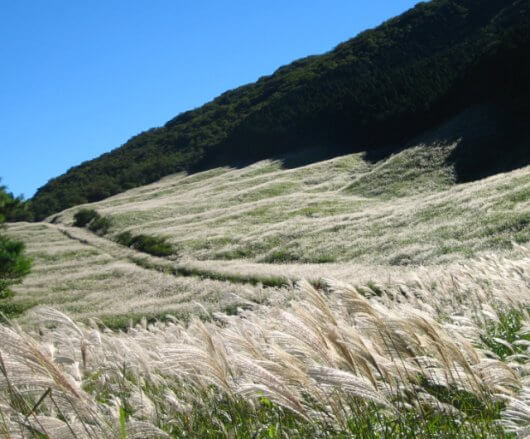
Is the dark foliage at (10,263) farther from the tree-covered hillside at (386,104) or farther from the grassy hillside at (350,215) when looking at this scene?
the tree-covered hillside at (386,104)

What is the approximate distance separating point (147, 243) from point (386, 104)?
54715 mm

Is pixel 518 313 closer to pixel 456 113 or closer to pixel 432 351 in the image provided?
pixel 432 351

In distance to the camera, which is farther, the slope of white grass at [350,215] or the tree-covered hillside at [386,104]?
the tree-covered hillside at [386,104]

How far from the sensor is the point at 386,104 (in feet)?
311

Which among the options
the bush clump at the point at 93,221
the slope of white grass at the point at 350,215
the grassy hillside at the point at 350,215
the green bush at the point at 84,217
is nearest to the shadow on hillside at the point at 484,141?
the grassy hillside at the point at 350,215

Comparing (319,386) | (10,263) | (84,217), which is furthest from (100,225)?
(319,386)

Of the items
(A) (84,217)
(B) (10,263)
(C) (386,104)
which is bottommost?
(B) (10,263)

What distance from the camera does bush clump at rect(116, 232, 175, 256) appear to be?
54.0 m

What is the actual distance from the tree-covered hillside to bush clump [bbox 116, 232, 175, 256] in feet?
112

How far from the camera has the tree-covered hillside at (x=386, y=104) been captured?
6844 centimetres

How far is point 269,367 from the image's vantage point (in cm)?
295

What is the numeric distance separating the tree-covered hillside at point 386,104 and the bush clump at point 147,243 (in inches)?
1348

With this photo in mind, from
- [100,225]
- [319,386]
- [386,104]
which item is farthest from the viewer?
[386,104]

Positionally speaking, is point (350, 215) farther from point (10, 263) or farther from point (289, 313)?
point (289, 313)
